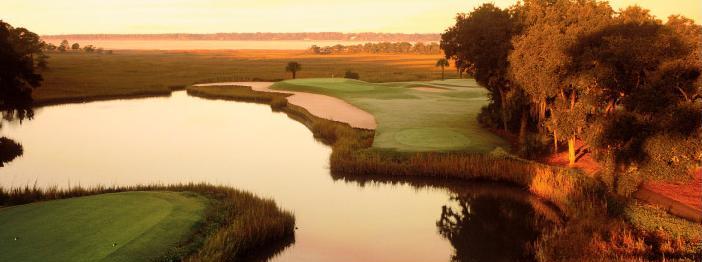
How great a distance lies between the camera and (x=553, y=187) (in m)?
24.3

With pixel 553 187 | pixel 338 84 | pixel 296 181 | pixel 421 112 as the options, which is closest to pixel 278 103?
pixel 338 84

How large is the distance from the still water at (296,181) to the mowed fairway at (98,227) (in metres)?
3.93

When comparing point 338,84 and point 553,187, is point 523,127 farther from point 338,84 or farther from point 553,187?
point 338,84

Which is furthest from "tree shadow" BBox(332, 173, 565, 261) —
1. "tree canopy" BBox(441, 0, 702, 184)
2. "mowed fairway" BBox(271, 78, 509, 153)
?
"mowed fairway" BBox(271, 78, 509, 153)

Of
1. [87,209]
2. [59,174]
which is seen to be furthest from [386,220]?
[59,174]

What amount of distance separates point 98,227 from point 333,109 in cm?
3438

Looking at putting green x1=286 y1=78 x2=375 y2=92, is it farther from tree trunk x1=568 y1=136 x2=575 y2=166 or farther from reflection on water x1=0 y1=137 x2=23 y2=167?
tree trunk x1=568 y1=136 x2=575 y2=166

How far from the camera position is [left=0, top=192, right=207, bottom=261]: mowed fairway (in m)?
15.0

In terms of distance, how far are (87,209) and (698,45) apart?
2304 centimetres

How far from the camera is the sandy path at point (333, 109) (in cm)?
4226

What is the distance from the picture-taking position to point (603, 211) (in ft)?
68.2

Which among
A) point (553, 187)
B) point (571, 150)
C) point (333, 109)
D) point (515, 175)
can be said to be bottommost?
point (515, 175)

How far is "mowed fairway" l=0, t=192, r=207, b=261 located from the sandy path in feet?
73.5

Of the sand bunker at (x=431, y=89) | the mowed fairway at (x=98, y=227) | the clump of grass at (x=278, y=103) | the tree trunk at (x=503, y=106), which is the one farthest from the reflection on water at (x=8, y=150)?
the sand bunker at (x=431, y=89)
